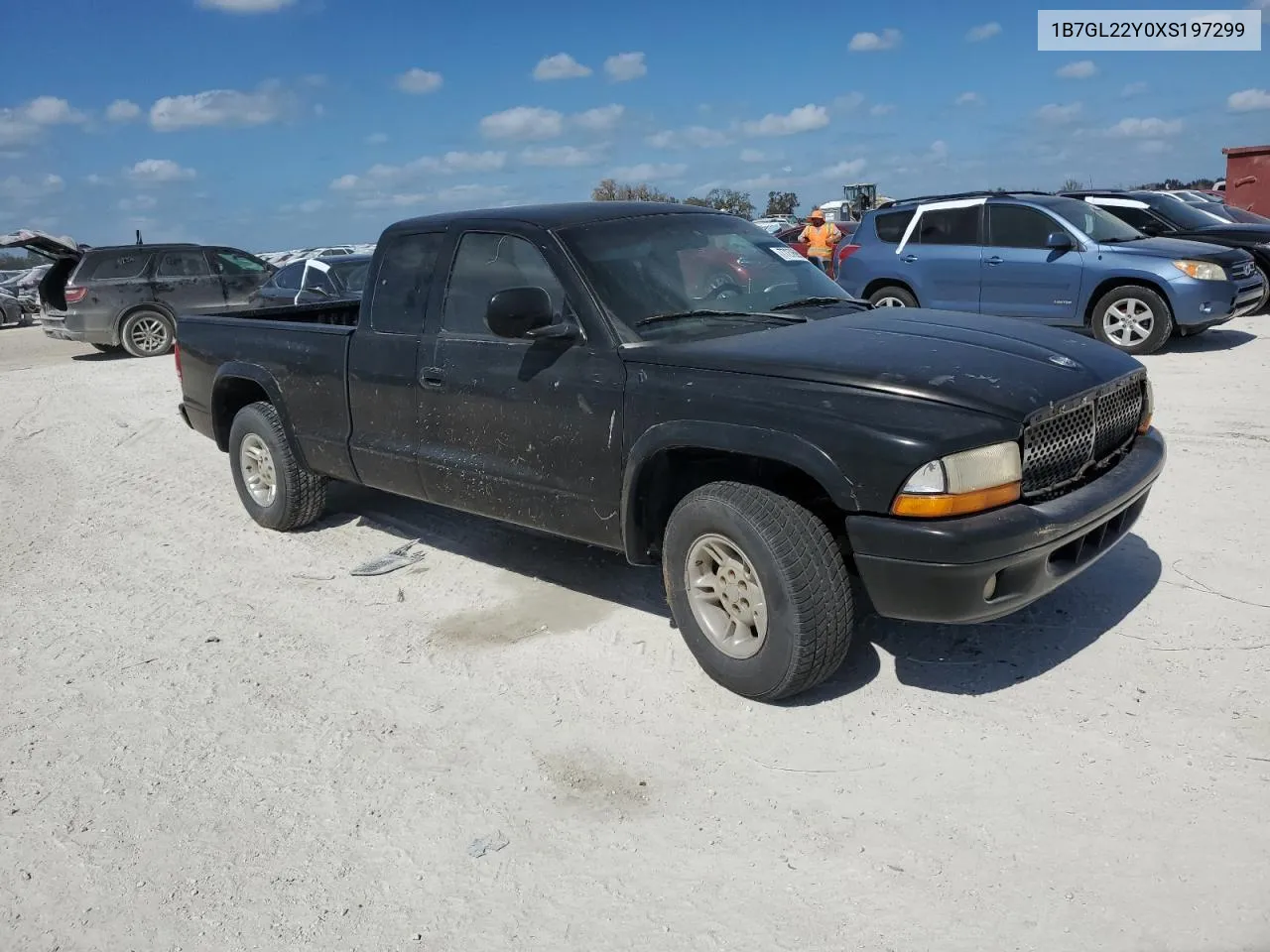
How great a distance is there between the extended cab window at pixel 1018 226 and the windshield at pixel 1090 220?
0.59ft

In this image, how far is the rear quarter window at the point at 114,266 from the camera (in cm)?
1625

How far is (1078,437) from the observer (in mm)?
3781

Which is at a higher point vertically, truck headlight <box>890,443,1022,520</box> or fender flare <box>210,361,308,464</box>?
fender flare <box>210,361,308,464</box>

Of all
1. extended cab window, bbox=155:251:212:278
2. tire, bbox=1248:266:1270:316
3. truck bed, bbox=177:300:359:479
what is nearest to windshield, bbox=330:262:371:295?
truck bed, bbox=177:300:359:479

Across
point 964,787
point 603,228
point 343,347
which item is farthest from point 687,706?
point 343,347

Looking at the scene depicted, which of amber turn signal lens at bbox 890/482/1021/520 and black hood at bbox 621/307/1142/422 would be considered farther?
black hood at bbox 621/307/1142/422

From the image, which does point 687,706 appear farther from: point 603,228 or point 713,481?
point 603,228

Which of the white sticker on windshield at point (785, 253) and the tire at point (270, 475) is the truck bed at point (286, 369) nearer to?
the tire at point (270, 475)

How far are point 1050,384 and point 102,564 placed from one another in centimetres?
531

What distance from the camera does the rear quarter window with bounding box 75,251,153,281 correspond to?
1625cm

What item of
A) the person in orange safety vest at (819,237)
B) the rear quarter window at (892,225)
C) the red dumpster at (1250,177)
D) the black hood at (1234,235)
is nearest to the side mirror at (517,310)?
the rear quarter window at (892,225)

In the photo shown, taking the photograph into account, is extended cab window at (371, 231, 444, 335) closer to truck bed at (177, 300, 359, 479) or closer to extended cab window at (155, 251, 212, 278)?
truck bed at (177, 300, 359, 479)

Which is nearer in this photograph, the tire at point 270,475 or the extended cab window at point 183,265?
the tire at point 270,475

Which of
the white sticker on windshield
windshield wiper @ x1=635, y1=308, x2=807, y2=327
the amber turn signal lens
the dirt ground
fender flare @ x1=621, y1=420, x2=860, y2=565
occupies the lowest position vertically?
the dirt ground
